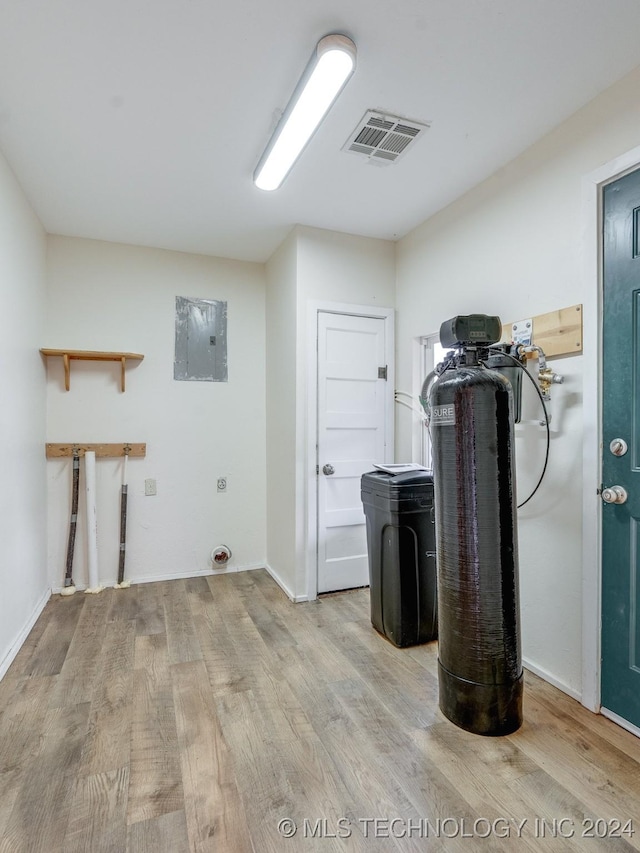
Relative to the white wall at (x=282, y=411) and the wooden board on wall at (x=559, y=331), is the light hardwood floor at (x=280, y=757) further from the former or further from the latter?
the wooden board on wall at (x=559, y=331)

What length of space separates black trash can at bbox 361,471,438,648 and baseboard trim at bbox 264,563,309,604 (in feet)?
2.57

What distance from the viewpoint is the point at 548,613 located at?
7.22 feet

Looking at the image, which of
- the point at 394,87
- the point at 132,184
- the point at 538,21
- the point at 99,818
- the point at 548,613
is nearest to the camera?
the point at 99,818

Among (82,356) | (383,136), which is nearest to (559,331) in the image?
(383,136)

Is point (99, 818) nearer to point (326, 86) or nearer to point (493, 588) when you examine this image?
point (493, 588)

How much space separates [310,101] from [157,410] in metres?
2.57

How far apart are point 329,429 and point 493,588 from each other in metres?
1.79

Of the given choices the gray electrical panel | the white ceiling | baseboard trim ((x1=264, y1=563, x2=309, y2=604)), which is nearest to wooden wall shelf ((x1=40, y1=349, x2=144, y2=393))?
the gray electrical panel

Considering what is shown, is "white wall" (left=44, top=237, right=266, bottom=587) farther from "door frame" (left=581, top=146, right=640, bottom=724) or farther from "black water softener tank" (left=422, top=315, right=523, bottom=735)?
"door frame" (left=581, top=146, right=640, bottom=724)

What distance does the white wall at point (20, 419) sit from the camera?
2439 millimetres

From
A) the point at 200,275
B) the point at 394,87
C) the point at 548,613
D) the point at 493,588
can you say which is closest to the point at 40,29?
the point at 394,87

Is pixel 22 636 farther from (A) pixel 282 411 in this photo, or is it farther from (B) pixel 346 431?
(B) pixel 346 431

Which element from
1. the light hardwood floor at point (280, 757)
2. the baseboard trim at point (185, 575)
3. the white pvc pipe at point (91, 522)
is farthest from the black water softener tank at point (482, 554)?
the white pvc pipe at point (91, 522)

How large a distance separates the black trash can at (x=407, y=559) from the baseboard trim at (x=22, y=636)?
205 cm
